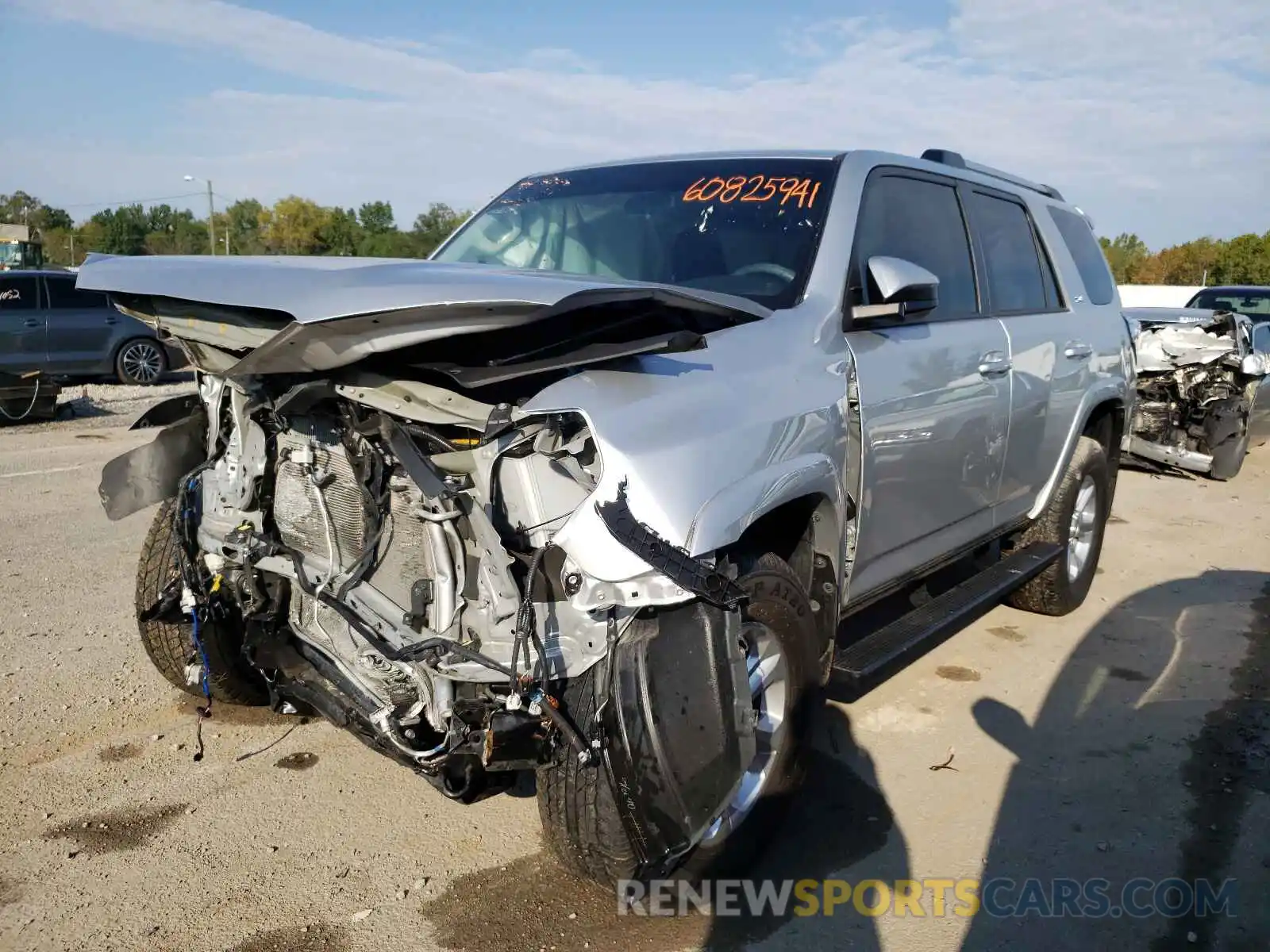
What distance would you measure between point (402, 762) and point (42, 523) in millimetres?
5108

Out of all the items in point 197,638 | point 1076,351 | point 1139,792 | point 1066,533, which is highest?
point 1076,351

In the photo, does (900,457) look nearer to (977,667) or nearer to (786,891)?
(786,891)

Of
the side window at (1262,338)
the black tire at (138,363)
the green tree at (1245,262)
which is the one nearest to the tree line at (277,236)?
the green tree at (1245,262)

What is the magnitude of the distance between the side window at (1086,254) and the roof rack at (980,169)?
0.13 m

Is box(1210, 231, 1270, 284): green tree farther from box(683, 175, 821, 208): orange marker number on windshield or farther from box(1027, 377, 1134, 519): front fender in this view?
box(683, 175, 821, 208): orange marker number on windshield

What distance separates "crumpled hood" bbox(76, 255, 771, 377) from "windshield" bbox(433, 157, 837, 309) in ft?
2.01

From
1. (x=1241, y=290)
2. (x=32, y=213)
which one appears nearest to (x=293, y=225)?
(x=32, y=213)

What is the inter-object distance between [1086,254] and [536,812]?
4.46 metres

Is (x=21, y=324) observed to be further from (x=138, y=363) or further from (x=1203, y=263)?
(x=1203, y=263)

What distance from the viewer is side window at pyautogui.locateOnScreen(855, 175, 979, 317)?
379cm

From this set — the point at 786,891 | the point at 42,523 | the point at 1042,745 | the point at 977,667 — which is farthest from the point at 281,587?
the point at 42,523

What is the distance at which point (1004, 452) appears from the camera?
15.1 ft

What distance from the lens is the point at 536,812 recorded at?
11.6 ft

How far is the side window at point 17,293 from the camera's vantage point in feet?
44.1
